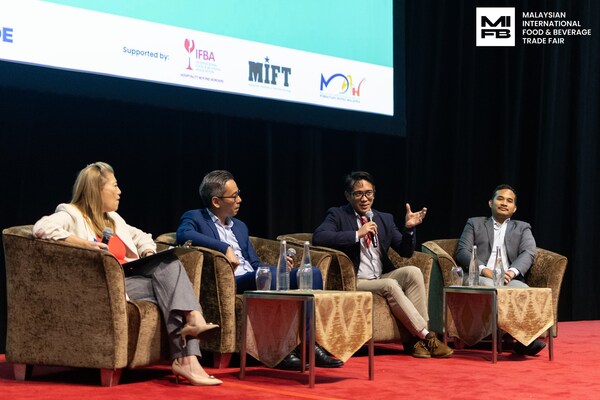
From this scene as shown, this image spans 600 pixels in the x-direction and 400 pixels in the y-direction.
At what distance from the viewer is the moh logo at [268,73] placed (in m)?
5.30

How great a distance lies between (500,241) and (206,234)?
2.02m

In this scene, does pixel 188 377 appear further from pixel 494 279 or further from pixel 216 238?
pixel 494 279

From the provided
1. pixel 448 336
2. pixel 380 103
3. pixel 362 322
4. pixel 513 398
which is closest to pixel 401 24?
pixel 380 103

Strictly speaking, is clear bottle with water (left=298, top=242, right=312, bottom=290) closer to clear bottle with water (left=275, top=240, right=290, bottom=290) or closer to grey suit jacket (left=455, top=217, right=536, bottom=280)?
clear bottle with water (left=275, top=240, right=290, bottom=290)

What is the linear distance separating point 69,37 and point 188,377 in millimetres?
1766

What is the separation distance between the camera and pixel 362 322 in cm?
383

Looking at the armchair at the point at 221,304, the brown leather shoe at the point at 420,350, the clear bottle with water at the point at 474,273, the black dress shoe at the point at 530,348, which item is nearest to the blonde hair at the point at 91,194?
the armchair at the point at 221,304

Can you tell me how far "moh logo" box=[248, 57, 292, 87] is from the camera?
5.30 m

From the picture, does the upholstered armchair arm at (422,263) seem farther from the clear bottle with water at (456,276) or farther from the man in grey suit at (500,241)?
the man in grey suit at (500,241)

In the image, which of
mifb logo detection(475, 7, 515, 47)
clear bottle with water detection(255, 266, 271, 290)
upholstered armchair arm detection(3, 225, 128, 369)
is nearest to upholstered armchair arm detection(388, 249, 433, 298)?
clear bottle with water detection(255, 266, 271, 290)

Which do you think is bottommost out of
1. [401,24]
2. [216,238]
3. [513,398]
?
[513,398]

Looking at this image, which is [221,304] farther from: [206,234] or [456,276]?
[456,276]

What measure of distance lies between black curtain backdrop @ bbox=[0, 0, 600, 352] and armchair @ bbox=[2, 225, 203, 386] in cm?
96

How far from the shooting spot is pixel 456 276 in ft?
16.6
